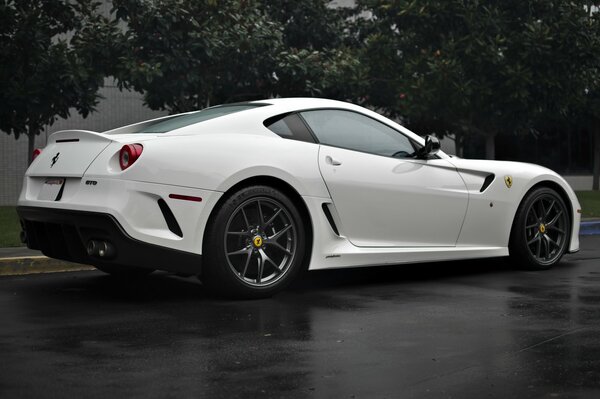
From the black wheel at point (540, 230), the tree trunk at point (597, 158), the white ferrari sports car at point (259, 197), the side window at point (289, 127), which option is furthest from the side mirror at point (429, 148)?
the tree trunk at point (597, 158)

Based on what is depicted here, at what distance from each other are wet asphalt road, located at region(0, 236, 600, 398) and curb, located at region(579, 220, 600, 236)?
5017 mm

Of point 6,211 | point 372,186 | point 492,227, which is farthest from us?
point 6,211

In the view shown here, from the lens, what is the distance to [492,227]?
806 centimetres

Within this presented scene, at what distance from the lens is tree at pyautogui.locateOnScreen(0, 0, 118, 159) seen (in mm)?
15984

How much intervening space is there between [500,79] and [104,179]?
12965mm

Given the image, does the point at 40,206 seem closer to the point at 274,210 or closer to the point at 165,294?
the point at 165,294

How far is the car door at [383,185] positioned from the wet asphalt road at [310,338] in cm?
44

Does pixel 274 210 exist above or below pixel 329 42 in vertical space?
below

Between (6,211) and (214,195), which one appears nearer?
(214,195)

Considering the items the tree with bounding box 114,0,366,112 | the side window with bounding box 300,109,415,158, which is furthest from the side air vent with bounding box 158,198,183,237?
the tree with bounding box 114,0,366,112

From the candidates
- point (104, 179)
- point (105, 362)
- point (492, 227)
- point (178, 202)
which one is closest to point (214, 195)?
point (178, 202)

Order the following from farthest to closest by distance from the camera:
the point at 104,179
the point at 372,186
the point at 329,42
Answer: the point at 329,42 → the point at 372,186 → the point at 104,179

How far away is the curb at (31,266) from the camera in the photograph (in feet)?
27.0

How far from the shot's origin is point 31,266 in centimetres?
832
